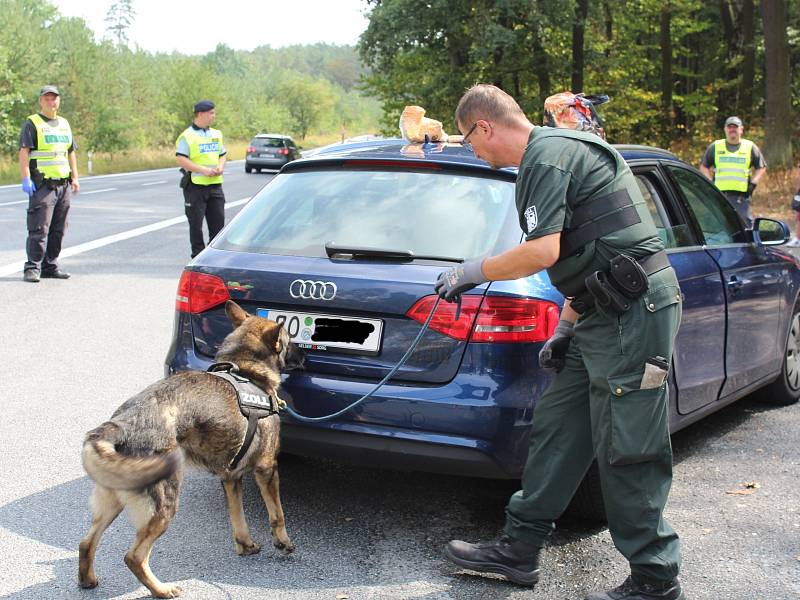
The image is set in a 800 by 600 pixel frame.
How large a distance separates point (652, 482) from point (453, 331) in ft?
3.04

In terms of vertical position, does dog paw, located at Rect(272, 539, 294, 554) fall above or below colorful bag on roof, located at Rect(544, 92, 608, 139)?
below

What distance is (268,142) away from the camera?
41.2 meters

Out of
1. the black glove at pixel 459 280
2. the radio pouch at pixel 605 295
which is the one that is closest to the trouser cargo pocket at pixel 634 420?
the radio pouch at pixel 605 295

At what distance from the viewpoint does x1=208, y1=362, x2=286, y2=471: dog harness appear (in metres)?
3.61

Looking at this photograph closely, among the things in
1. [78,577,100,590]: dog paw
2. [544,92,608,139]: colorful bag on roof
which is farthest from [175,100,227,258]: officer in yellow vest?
[78,577,100,590]: dog paw

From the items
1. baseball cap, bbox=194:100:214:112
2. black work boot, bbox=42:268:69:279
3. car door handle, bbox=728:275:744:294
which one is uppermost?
baseball cap, bbox=194:100:214:112

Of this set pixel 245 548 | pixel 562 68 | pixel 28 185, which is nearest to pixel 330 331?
pixel 245 548

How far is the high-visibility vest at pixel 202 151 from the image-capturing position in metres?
10.6

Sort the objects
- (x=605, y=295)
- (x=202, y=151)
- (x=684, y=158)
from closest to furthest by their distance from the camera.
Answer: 1. (x=605, y=295)
2. (x=202, y=151)
3. (x=684, y=158)

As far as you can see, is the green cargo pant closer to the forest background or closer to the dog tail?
the dog tail

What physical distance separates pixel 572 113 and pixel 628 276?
194 centimetres

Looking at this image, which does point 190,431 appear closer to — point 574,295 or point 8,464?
point 574,295

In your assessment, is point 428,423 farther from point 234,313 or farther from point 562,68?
point 562,68

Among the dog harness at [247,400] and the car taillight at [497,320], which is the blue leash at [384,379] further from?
the dog harness at [247,400]
